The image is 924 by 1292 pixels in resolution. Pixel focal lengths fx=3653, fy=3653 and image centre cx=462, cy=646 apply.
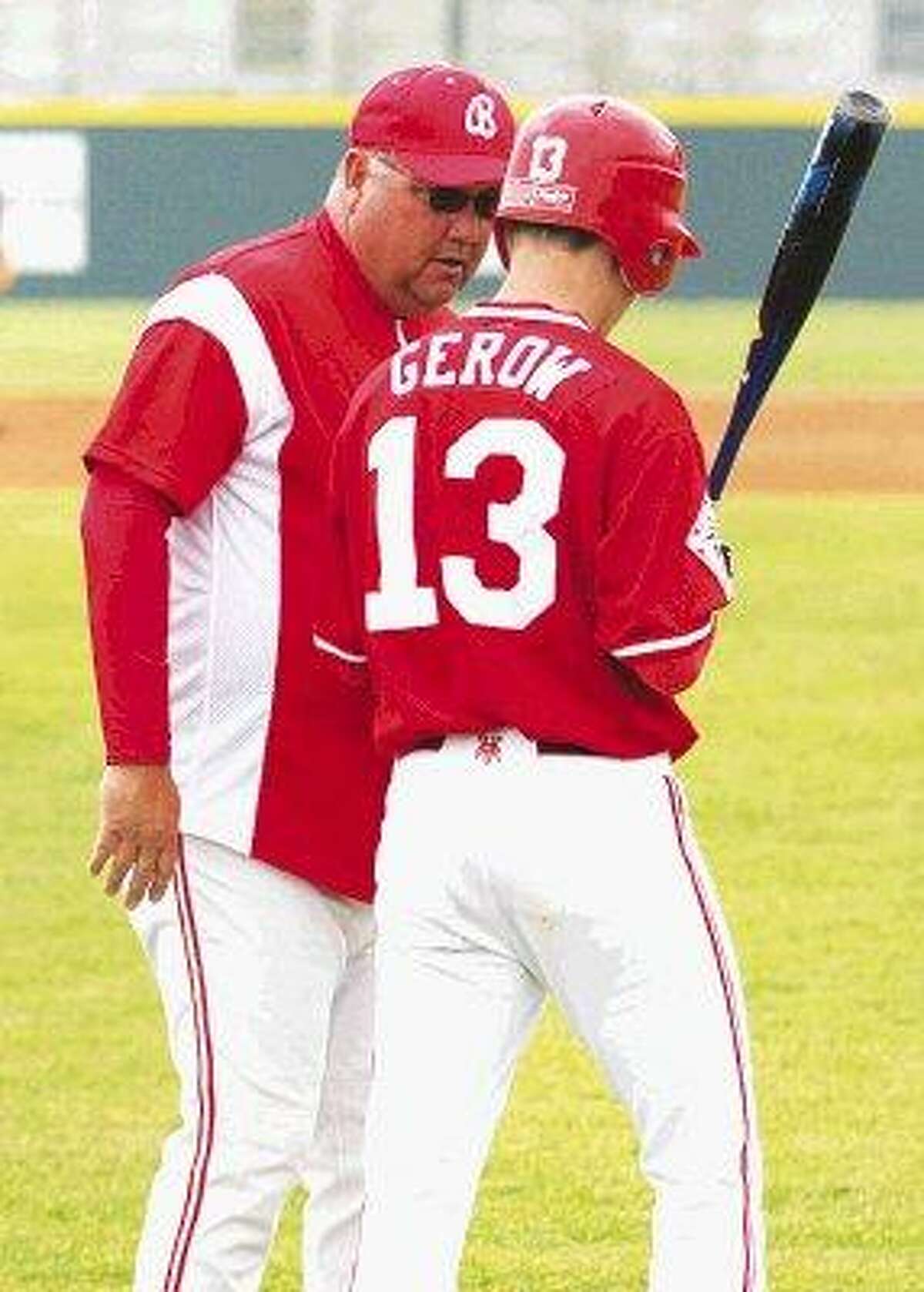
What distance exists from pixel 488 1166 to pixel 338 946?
196 cm

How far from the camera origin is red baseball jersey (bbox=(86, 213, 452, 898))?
4359 mm

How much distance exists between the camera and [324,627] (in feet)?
14.2

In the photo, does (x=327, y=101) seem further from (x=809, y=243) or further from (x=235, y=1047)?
(x=235, y=1047)

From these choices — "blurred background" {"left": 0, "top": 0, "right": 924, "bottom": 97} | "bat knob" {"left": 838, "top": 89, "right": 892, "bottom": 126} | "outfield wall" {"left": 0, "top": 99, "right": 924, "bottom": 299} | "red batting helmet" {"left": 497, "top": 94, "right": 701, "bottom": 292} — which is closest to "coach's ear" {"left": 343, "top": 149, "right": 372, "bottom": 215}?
"red batting helmet" {"left": 497, "top": 94, "right": 701, "bottom": 292}

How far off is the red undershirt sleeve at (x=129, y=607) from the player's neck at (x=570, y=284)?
0.56 meters

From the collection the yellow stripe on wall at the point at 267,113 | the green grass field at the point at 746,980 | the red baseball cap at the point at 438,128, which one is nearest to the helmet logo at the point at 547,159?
the red baseball cap at the point at 438,128

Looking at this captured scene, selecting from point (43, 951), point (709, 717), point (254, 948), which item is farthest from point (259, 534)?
point (709, 717)

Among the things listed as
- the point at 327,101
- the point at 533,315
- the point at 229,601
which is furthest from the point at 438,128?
the point at 327,101

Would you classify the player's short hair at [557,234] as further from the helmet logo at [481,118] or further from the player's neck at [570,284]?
the helmet logo at [481,118]

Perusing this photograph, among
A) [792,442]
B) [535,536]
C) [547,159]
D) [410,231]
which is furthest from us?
[792,442]

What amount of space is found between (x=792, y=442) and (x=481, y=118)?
50.1 ft

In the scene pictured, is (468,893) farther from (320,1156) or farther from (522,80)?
(522,80)

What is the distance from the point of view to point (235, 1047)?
441 centimetres

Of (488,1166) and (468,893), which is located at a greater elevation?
(468,893)
